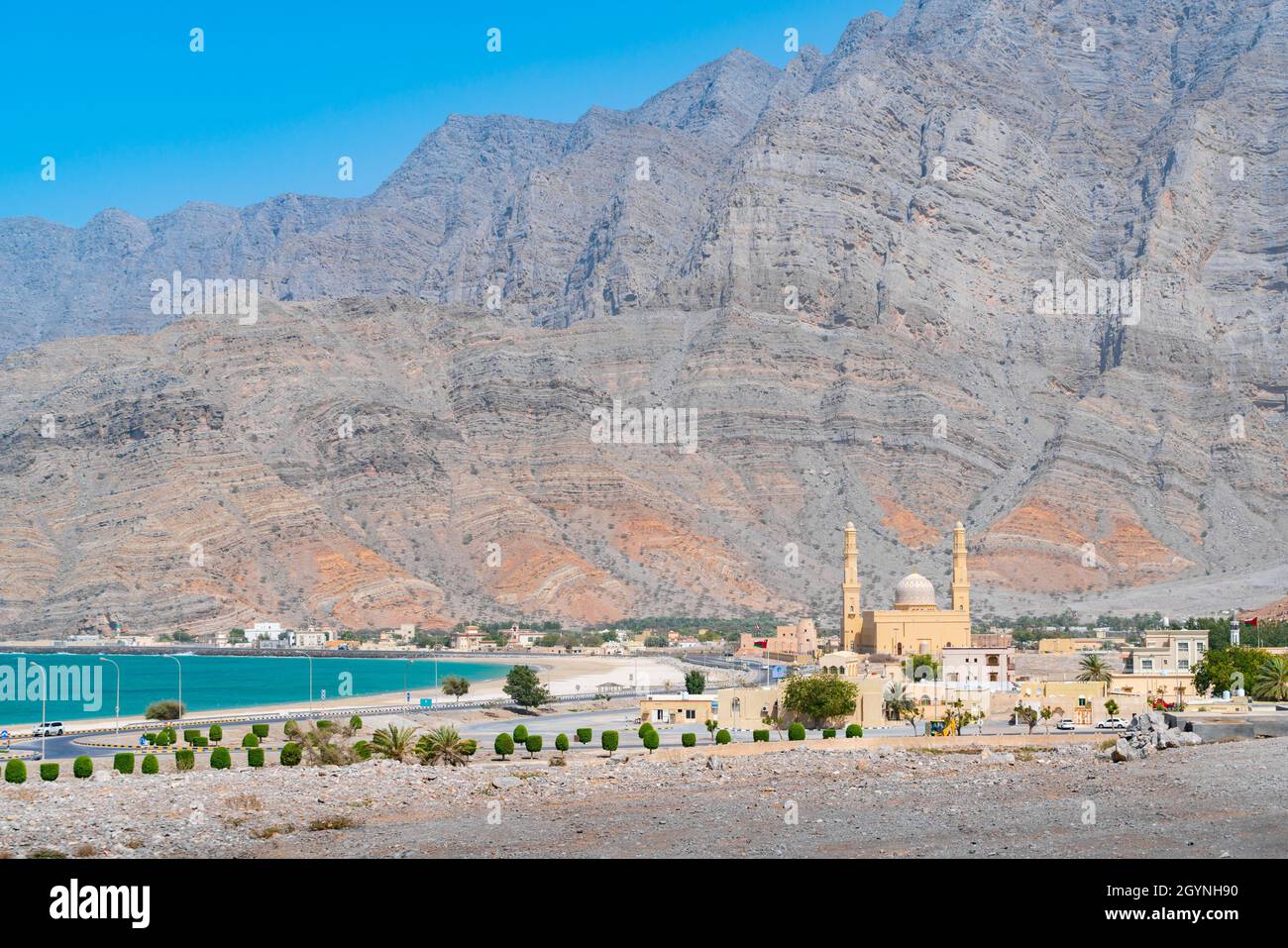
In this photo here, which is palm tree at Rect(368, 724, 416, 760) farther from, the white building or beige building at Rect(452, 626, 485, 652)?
the white building

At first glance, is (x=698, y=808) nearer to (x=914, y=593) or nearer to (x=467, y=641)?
(x=914, y=593)

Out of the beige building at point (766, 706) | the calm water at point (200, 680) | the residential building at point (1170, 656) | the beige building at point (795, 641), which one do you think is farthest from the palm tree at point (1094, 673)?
the calm water at point (200, 680)

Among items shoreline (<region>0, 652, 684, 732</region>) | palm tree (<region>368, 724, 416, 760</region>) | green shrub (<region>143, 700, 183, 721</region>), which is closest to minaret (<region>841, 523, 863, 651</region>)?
shoreline (<region>0, 652, 684, 732</region>)

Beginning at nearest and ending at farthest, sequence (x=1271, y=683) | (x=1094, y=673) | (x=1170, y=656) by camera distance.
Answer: (x=1271, y=683)
(x=1094, y=673)
(x=1170, y=656)

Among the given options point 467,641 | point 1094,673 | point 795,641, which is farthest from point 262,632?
point 1094,673

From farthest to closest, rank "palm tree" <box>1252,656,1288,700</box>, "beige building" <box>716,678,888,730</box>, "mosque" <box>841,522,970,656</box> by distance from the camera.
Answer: "mosque" <box>841,522,970,656</box>
"palm tree" <box>1252,656,1288,700</box>
"beige building" <box>716,678,888,730</box>
